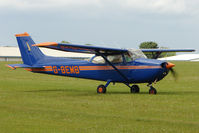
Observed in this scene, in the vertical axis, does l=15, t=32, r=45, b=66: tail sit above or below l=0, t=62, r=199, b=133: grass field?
above

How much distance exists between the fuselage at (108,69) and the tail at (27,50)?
13.1 inches

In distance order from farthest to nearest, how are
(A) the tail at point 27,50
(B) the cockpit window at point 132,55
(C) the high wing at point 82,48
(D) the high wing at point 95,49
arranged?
(A) the tail at point 27,50
(B) the cockpit window at point 132,55
(D) the high wing at point 95,49
(C) the high wing at point 82,48

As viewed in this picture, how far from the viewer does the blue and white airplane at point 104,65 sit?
17594 mm

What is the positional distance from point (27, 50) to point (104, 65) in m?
4.96

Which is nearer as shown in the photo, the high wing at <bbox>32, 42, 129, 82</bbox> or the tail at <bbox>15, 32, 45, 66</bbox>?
the high wing at <bbox>32, 42, 129, 82</bbox>

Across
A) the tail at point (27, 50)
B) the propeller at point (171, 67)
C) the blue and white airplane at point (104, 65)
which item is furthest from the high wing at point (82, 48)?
the tail at point (27, 50)

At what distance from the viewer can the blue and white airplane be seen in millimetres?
17594

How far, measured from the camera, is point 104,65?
19.3m

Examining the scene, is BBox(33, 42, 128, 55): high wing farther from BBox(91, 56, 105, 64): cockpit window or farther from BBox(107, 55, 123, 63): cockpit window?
BBox(91, 56, 105, 64): cockpit window

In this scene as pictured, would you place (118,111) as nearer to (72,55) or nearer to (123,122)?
(123,122)

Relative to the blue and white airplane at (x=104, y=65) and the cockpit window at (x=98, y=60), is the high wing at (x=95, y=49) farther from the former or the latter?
the cockpit window at (x=98, y=60)

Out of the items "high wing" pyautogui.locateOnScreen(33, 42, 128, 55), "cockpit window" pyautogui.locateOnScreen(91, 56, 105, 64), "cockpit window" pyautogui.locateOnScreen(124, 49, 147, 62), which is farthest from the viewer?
"cockpit window" pyautogui.locateOnScreen(91, 56, 105, 64)

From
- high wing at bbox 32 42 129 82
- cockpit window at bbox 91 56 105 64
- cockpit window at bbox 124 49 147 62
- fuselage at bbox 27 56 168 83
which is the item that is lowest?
fuselage at bbox 27 56 168 83

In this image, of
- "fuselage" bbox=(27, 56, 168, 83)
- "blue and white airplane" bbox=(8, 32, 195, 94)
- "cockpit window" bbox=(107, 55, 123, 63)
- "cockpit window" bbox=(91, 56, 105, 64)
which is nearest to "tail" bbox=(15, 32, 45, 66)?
"blue and white airplane" bbox=(8, 32, 195, 94)
